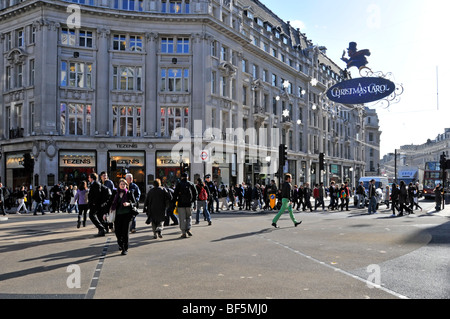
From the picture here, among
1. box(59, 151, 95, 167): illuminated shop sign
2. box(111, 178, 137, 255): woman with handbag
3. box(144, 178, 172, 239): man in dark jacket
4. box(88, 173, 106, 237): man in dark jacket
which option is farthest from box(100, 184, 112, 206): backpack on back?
box(59, 151, 95, 167): illuminated shop sign

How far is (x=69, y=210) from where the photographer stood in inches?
1005

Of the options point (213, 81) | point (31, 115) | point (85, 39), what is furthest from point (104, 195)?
point (213, 81)

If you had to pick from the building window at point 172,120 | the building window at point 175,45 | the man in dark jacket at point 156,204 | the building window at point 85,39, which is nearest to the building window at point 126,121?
the building window at point 172,120

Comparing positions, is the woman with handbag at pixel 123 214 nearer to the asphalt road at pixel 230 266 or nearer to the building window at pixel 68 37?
the asphalt road at pixel 230 266

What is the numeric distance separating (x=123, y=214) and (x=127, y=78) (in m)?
28.6

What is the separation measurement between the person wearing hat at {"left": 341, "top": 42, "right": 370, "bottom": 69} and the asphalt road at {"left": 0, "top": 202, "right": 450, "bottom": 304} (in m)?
10.7

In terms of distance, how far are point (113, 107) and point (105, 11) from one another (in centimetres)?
760

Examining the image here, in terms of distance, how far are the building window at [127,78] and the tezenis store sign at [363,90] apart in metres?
20.0

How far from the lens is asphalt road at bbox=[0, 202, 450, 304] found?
6289mm

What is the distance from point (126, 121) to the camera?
121ft

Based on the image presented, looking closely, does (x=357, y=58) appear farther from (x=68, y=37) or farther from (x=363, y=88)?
(x=68, y=37)

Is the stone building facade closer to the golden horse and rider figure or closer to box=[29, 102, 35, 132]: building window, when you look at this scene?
box=[29, 102, 35, 132]: building window

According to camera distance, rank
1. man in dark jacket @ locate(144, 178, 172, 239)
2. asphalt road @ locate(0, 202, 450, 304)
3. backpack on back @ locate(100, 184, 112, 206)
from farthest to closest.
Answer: backpack on back @ locate(100, 184, 112, 206), man in dark jacket @ locate(144, 178, 172, 239), asphalt road @ locate(0, 202, 450, 304)
